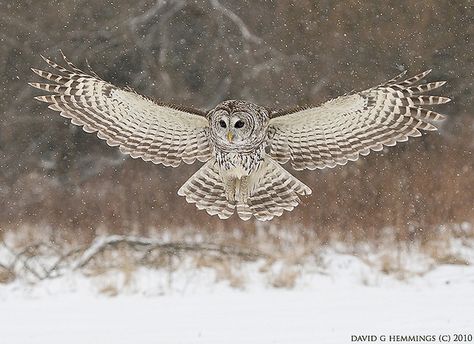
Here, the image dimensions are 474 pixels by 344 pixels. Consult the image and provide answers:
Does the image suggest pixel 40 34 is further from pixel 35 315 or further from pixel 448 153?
pixel 448 153

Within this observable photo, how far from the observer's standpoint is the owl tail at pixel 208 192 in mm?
5574

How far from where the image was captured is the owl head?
5266 millimetres

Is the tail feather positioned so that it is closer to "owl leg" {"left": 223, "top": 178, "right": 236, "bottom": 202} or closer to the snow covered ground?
"owl leg" {"left": 223, "top": 178, "right": 236, "bottom": 202}

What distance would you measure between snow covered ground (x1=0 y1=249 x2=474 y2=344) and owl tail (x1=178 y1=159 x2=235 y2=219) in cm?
110

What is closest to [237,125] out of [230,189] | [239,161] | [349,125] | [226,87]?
[239,161]

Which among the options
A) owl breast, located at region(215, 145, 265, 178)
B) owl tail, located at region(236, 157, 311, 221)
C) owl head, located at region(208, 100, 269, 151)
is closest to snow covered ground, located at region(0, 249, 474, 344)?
owl tail, located at region(236, 157, 311, 221)

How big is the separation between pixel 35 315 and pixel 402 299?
2634mm

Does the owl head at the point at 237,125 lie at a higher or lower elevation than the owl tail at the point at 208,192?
higher

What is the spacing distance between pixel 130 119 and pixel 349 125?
4.21ft

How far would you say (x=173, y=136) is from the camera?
18.2 ft

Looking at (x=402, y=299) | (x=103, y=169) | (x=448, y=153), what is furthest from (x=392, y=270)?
(x=103, y=169)

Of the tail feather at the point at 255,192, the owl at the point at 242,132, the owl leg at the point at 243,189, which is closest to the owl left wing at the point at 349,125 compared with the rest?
the owl at the point at 242,132

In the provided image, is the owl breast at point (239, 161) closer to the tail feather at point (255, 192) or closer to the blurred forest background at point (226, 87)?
the tail feather at point (255, 192)

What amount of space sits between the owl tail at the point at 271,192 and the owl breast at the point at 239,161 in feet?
0.30
